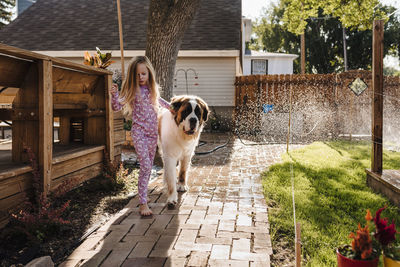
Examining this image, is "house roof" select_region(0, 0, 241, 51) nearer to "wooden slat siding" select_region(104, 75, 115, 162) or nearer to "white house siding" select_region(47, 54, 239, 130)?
"white house siding" select_region(47, 54, 239, 130)

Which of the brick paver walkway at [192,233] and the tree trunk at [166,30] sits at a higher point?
the tree trunk at [166,30]

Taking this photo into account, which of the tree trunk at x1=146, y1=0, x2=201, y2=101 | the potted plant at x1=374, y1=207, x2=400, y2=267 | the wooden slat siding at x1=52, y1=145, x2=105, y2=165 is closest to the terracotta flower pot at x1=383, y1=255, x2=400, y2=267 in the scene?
the potted plant at x1=374, y1=207, x2=400, y2=267

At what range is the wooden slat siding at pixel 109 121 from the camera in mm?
4875

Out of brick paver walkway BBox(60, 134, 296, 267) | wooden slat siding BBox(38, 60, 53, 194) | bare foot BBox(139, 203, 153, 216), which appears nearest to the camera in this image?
brick paver walkway BBox(60, 134, 296, 267)

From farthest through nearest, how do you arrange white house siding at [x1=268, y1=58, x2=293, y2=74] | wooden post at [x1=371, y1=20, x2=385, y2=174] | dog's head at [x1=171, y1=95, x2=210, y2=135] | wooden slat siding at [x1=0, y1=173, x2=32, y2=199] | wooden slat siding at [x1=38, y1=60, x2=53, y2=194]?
white house siding at [x1=268, y1=58, x2=293, y2=74]
wooden post at [x1=371, y1=20, x2=385, y2=174]
dog's head at [x1=171, y1=95, x2=210, y2=135]
wooden slat siding at [x1=38, y1=60, x2=53, y2=194]
wooden slat siding at [x1=0, y1=173, x2=32, y2=199]

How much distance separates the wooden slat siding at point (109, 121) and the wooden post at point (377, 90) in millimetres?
3620

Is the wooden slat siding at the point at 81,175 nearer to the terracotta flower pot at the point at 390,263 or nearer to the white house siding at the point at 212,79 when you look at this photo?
the terracotta flower pot at the point at 390,263

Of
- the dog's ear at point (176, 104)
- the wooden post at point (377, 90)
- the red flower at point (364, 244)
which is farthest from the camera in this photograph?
the wooden post at point (377, 90)

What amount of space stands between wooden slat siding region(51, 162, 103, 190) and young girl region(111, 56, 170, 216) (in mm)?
830

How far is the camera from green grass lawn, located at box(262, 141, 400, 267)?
9.11 feet

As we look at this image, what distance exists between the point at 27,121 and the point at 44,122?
0.21m

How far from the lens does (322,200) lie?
381 cm

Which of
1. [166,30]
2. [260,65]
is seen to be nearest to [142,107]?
[166,30]

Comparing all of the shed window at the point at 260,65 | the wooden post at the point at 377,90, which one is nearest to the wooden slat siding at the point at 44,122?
the wooden post at the point at 377,90
